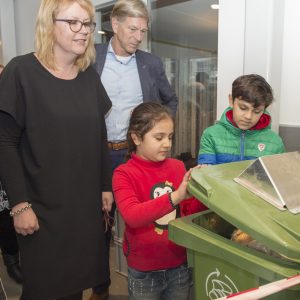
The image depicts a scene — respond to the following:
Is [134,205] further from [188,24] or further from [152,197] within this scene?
[188,24]

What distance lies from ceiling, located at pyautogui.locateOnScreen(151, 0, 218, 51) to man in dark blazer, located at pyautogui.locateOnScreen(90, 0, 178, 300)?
61 cm

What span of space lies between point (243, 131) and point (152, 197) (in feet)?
1.75

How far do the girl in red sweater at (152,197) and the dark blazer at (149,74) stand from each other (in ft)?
1.77

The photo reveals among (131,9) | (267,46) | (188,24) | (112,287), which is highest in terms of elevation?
(188,24)

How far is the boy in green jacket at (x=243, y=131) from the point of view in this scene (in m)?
1.48

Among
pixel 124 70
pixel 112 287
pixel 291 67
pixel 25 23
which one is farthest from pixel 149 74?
pixel 25 23

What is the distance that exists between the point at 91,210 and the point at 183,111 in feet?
4.70

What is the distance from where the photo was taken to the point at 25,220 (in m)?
1.24

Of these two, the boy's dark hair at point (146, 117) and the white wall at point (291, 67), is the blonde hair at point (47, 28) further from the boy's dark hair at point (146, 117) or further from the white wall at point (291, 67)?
the white wall at point (291, 67)

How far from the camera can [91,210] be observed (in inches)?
55.2

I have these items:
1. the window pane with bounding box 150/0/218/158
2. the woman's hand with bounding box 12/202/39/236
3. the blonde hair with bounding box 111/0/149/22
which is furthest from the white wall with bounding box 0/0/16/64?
the woman's hand with bounding box 12/202/39/236

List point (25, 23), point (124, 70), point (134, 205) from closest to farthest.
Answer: point (134, 205) < point (124, 70) < point (25, 23)

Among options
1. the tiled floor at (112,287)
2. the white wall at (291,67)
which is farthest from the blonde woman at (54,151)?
the white wall at (291,67)

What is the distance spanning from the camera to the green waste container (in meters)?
0.82
